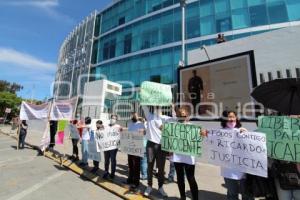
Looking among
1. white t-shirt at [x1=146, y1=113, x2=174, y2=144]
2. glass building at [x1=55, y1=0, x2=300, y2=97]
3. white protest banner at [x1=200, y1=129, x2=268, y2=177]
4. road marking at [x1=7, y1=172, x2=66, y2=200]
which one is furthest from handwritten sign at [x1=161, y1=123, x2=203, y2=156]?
glass building at [x1=55, y1=0, x2=300, y2=97]

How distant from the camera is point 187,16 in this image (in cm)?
2720

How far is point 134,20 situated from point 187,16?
845 cm

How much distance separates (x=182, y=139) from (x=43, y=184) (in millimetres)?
4245

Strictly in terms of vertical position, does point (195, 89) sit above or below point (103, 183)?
above

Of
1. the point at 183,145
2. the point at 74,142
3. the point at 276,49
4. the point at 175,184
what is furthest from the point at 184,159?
the point at 74,142

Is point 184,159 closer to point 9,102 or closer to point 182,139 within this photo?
point 182,139

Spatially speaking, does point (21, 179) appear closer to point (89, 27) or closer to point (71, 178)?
point (71, 178)

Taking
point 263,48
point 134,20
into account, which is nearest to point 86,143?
point 263,48

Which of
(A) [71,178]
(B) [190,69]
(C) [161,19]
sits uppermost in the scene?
(C) [161,19]

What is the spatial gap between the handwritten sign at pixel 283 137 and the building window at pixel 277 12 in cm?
2195

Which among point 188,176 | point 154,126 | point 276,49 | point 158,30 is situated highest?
point 158,30

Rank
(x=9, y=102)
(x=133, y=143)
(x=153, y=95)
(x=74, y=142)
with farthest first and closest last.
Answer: (x=9, y=102) < (x=74, y=142) < (x=133, y=143) < (x=153, y=95)

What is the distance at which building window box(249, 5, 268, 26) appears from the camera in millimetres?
22875

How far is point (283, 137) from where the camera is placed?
151 inches
